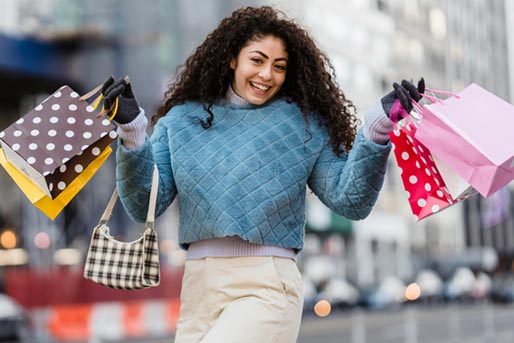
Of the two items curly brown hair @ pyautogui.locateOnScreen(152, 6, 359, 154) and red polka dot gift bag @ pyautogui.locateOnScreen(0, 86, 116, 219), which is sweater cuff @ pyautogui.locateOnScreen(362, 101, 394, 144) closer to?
curly brown hair @ pyautogui.locateOnScreen(152, 6, 359, 154)

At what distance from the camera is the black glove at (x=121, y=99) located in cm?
387

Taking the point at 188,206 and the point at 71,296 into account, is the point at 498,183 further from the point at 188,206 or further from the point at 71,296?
the point at 71,296

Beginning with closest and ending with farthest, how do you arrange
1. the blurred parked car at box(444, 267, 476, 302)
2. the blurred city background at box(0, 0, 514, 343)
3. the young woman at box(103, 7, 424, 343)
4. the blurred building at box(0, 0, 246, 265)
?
the young woman at box(103, 7, 424, 343) < the blurred city background at box(0, 0, 514, 343) < the blurred building at box(0, 0, 246, 265) < the blurred parked car at box(444, 267, 476, 302)

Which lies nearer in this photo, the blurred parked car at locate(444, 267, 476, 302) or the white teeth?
the white teeth

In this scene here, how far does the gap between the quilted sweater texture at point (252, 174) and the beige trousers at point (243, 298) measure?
3.9 inches

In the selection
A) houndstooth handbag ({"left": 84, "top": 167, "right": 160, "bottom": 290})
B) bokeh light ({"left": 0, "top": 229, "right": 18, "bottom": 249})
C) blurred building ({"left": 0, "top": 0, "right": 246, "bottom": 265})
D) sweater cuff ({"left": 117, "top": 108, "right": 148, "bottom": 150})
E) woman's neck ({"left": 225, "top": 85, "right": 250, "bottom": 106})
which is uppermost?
blurred building ({"left": 0, "top": 0, "right": 246, "bottom": 265})

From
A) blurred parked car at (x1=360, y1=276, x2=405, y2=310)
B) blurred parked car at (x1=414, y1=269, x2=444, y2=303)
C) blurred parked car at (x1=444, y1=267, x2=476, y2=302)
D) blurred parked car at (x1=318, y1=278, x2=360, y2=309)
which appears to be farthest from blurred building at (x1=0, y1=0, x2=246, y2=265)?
blurred parked car at (x1=444, y1=267, x2=476, y2=302)

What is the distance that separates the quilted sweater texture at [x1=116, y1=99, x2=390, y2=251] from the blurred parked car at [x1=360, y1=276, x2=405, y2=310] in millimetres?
34879

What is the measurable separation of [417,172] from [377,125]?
0.94 feet

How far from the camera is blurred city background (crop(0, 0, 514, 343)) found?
24.3 meters

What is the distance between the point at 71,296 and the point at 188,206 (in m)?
21.7

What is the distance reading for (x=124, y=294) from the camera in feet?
85.4

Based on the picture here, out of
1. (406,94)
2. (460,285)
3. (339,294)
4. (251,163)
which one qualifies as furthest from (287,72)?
(460,285)

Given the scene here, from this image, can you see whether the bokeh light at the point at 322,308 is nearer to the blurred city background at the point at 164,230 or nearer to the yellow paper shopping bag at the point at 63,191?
the blurred city background at the point at 164,230
